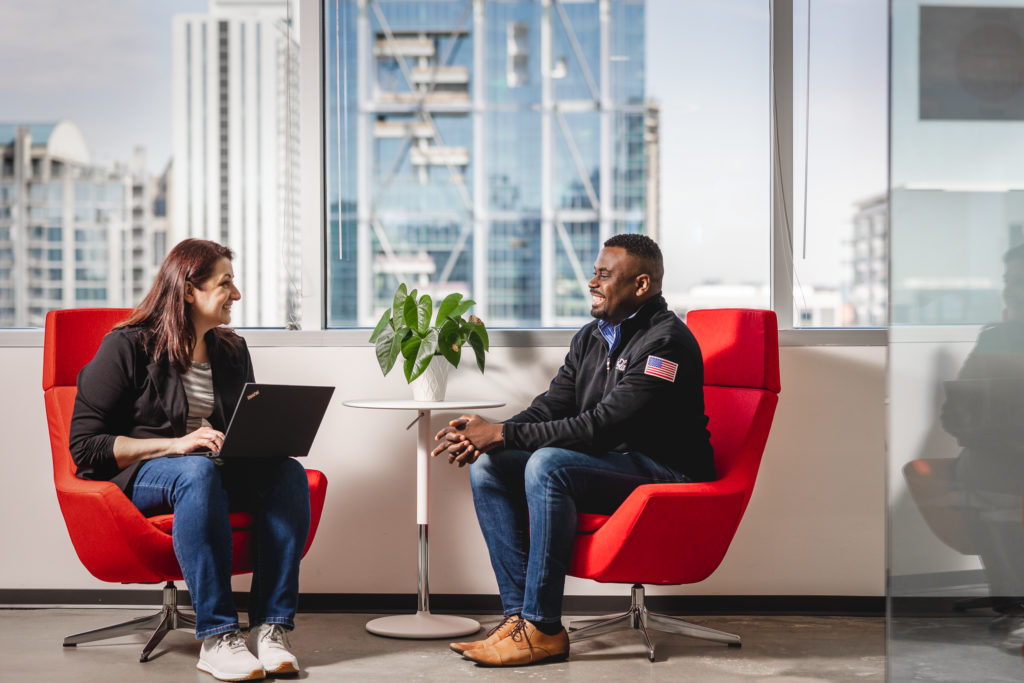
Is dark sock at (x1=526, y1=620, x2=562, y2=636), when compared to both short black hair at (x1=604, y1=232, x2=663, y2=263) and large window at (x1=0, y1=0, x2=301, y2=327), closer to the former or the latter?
short black hair at (x1=604, y1=232, x2=663, y2=263)

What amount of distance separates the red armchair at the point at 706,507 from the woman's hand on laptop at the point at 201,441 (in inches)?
34.5

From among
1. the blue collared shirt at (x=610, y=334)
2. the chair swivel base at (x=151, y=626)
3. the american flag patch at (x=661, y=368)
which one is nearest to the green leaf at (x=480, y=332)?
the blue collared shirt at (x=610, y=334)

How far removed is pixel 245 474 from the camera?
2334 mm

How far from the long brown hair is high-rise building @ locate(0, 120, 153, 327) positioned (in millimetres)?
1861

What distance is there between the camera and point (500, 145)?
617 inches

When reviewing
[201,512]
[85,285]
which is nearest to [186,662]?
[201,512]

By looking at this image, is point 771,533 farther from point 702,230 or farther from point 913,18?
point 702,230

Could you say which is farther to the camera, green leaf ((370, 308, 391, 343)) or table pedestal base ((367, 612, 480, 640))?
green leaf ((370, 308, 391, 343))

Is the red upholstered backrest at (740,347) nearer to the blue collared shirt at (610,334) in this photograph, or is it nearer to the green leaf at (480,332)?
the blue collared shirt at (610,334)

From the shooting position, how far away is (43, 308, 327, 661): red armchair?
86.0 inches

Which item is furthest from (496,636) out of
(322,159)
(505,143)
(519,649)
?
(505,143)

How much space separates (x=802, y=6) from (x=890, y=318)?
1912 millimetres

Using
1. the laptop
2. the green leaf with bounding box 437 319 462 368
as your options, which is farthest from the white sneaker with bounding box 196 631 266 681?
the green leaf with bounding box 437 319 462 368

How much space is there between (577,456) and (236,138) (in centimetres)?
1515
